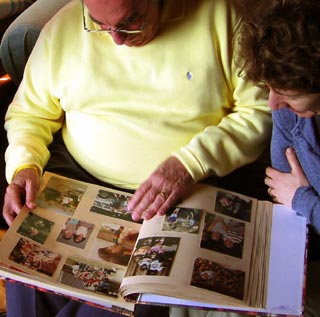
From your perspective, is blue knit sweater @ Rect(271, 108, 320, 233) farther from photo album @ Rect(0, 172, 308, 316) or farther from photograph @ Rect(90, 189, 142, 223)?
photograph @ Rect(90, 189, 142, 223)

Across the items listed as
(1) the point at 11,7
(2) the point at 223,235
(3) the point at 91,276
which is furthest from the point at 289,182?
(1) the point at 11,7

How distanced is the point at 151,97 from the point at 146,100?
16 millimetres

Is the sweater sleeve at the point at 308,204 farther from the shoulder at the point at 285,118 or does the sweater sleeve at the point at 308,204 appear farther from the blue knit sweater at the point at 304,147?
the shoulder at the point at 285,118

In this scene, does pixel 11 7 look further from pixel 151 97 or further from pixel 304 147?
pixel 304 147

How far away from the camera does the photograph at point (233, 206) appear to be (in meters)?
1.10

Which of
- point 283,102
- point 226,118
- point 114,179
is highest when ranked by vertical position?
point 283,102

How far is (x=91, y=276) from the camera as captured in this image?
1.02 m

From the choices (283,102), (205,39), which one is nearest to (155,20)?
(205,39)

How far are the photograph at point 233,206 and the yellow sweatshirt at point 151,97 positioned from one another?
0.31ft

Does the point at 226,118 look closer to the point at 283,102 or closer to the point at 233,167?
the point at 233,167

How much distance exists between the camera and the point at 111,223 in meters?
1.13

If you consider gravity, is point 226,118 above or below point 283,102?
below

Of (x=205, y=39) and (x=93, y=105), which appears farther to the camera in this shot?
(x=93, y=105)

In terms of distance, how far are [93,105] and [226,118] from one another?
348 mm
